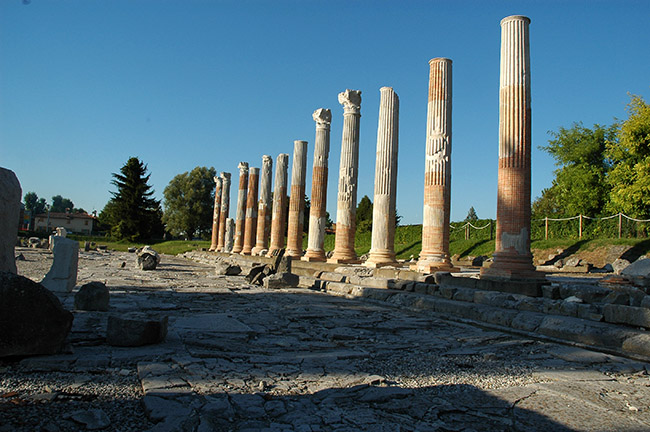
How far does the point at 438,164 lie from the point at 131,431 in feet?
36.5

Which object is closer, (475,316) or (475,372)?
(475,372)

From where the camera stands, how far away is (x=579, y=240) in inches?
813

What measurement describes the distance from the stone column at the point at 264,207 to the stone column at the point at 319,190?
9.79 meters

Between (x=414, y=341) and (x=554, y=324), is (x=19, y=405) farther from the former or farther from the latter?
(x=554, y=324)

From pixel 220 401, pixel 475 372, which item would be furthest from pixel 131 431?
pixel 475 372

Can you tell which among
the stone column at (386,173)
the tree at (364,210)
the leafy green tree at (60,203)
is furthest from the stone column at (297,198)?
the leafy green tree at (60,203)

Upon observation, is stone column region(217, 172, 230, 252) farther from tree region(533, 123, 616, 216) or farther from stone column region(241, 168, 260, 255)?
tree region(533, 123, 616, 216)

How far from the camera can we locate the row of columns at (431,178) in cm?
994

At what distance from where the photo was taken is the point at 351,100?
17.4 meters

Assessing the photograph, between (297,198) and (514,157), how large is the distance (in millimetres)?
13392

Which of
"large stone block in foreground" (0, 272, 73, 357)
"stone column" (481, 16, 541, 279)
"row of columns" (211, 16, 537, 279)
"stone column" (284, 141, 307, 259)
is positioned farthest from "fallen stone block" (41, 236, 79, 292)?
"stone column" (284, 141, 307, 259)

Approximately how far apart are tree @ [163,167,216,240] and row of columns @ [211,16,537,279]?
112 ft

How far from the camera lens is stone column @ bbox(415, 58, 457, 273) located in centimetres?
1264

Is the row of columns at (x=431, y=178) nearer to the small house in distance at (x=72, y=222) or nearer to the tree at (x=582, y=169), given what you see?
the tree at (x=582, y=169)
